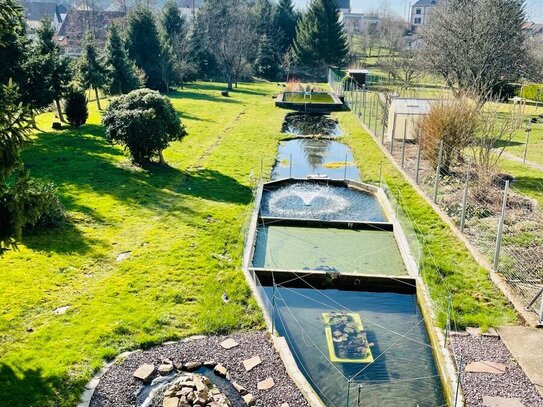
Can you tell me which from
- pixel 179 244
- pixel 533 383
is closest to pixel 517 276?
pixel 533 383

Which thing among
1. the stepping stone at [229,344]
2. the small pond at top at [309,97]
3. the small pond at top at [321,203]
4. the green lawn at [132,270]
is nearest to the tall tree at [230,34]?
the small pond at top at [309,97]

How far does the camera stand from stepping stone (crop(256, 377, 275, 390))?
7176 millimetres

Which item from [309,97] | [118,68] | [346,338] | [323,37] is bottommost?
[346,338]

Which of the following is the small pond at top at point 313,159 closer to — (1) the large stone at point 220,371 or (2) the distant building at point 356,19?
(1) the large stone at point 220,371

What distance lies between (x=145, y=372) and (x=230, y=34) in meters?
43.7

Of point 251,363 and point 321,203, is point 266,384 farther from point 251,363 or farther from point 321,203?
point 321,203

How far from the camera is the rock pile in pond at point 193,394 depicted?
21.8 feet

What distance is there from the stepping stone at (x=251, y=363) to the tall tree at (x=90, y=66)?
2463 centimetres

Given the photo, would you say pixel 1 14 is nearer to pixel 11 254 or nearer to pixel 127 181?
pixel 11 254

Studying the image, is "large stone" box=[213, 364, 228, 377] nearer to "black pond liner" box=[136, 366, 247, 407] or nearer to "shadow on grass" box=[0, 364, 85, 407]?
"black pond liner" box=[136, 366, 247, 407]

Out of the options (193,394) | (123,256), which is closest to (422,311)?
(193,394)

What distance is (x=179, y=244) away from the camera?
38.9ft

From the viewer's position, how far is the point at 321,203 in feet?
51.6

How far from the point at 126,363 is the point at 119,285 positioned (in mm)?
2519
